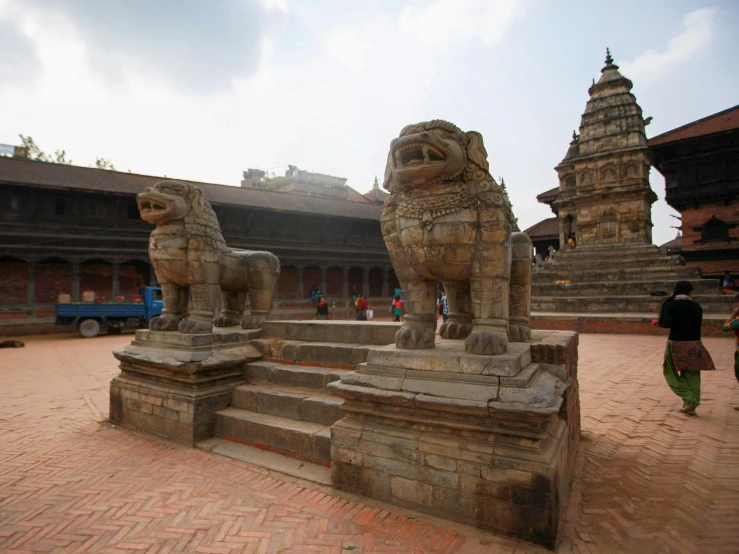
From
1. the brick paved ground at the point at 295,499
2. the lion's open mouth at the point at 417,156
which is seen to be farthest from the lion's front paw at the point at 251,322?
the lion's open mouth at the point at 417,156

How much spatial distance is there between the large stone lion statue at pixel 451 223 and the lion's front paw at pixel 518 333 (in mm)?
490

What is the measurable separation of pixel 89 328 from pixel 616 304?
67.3 ft

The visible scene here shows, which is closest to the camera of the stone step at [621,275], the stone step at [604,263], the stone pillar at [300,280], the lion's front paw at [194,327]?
the lion's front paw at [194,327]

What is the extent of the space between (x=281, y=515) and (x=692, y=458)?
356 cm

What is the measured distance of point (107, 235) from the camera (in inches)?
744

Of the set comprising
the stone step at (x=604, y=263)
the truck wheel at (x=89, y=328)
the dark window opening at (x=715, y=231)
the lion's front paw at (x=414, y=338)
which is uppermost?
the dark window opening at (x=715, y=231)

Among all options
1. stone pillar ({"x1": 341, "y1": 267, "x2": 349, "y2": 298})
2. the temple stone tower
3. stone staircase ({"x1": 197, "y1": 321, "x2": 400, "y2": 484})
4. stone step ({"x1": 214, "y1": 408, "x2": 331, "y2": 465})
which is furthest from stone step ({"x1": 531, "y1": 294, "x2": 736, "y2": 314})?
stone step ({"x1": 214, "y1": 408, "x2": 331, "y2": 465})

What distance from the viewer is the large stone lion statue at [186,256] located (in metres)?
4.66

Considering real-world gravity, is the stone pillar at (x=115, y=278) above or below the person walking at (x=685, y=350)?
above

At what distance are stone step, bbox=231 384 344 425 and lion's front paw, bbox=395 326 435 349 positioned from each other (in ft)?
2.76

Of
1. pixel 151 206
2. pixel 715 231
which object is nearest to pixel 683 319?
pixel 151 206

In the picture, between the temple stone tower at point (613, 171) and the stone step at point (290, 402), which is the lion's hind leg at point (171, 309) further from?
the temple stone tower at point (613, 171)

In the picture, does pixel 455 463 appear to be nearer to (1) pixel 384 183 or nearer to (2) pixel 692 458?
(1) pixel 384 183

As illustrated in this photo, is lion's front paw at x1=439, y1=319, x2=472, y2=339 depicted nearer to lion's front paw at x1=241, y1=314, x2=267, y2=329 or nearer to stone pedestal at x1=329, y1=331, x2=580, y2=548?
stone pedestal at x1=329, y1=331, x2=580, y2=548
